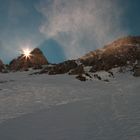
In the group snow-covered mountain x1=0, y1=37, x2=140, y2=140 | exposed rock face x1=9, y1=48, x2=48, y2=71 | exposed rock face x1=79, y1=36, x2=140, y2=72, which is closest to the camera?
snow-covered mountain x1=0, y1=37, x2=140, y2=140

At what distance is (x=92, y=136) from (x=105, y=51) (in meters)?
60.1

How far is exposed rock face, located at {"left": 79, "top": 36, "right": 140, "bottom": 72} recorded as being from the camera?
186 ft

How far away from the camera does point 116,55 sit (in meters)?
64.4

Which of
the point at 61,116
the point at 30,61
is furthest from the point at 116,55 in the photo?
the point at 61,116

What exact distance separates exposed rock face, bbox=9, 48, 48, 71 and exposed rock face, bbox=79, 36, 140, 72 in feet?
51.4

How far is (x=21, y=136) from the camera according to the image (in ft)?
43.1

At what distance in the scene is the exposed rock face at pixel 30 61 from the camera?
3086 inches

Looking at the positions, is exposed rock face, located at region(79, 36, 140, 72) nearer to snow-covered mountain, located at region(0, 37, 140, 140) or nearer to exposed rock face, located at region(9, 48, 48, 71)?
exposed rock face, located at region(9, 48, 48, 71)

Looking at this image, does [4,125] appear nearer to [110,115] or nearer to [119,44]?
[110,115]

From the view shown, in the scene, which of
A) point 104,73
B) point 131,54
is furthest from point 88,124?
point 131,54

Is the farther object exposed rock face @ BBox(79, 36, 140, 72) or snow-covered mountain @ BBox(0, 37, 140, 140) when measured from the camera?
exposed rock face @ BBox(79, 36, 140, 72)

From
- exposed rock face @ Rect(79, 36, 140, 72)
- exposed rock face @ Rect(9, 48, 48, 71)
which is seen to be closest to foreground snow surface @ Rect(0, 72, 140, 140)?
exposed rock face @ Rect(79, 36, 140, 72)

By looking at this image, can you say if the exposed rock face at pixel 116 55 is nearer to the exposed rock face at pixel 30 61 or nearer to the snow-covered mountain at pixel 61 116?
the exposed rock face at pixel 30 61

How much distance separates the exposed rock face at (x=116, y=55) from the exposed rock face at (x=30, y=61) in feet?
51.4
